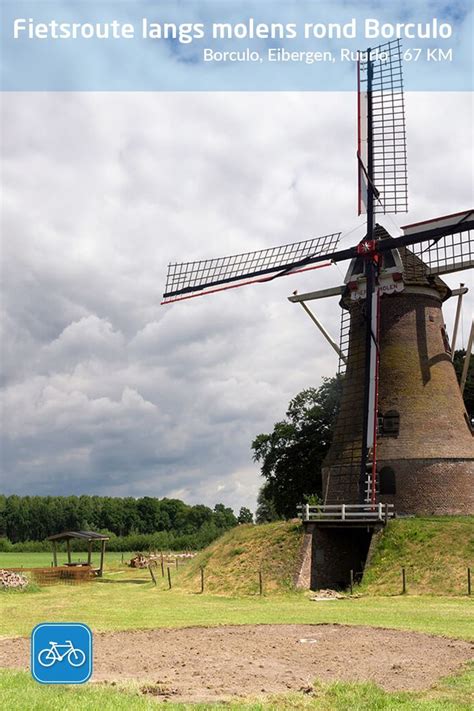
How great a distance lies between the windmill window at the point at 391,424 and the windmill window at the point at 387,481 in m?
1.48

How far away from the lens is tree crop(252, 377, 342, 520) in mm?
46688

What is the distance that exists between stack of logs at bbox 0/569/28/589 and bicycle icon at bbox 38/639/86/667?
26.5m

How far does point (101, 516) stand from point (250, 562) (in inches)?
4971

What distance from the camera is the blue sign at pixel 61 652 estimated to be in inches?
257

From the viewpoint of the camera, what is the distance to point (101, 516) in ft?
495

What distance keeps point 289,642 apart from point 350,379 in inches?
756

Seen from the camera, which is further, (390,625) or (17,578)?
(17,578)

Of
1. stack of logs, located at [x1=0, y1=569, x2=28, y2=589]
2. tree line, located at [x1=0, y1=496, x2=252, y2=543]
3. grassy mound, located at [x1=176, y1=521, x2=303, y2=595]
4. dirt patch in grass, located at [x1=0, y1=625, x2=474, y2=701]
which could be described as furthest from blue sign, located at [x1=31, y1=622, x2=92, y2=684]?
tree line, located at [x1=0, y1=496, x2=252, y2=543]

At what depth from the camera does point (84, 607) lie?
24.5 m

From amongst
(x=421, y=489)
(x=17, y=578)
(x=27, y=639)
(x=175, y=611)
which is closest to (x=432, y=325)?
(x=421, y=489)

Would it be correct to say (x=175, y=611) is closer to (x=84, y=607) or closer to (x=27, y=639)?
(x=84, y=607)

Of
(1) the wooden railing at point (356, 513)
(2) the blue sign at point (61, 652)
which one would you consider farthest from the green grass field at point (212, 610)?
(2) the blue sign at point (61, 652)

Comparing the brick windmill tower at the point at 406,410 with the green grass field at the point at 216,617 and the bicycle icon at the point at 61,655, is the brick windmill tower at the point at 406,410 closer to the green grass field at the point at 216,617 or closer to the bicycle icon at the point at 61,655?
the green grass field at the point at 216,617

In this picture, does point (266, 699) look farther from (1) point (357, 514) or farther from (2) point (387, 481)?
(2) point (387, 481)
